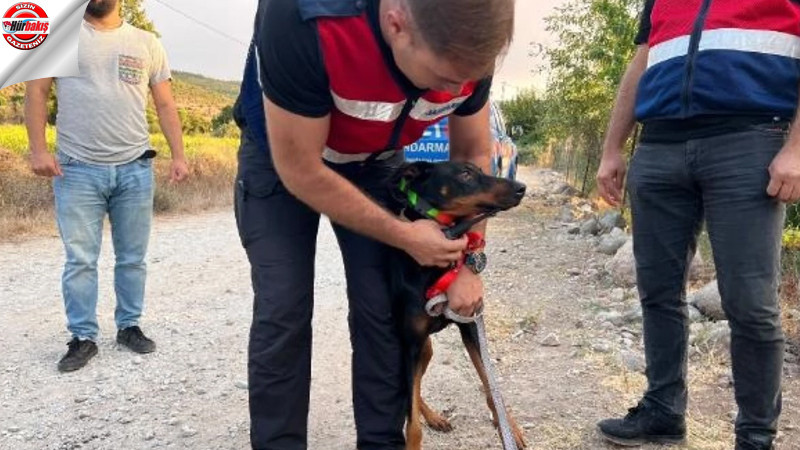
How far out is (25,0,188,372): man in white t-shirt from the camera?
4508mm

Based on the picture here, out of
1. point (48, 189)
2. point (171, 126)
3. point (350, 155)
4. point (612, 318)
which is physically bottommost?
point (48, 189)

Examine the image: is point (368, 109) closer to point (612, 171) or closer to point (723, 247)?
point (723, 247)

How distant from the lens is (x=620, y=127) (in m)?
3.38

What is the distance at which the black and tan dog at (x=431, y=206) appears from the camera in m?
2.66

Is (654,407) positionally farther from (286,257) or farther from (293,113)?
(293,113)

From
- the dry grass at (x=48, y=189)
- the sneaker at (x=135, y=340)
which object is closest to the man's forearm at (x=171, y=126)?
the sneaker at (x=135, y=340)

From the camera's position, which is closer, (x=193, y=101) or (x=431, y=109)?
(x=431, y=109)

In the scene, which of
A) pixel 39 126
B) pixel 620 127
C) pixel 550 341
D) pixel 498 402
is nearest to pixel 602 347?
pixel 550 341

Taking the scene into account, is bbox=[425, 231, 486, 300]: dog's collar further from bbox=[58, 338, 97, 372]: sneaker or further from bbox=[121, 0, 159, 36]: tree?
bbox=[121, 0, 159, 36]: tree

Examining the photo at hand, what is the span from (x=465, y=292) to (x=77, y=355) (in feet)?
9.63

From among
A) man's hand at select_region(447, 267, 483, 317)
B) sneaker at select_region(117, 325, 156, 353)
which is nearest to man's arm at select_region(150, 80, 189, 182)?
sneaker at select_region(117, 325, 156, 353)

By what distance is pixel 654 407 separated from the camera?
130 inches

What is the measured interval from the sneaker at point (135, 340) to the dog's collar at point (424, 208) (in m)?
2.79

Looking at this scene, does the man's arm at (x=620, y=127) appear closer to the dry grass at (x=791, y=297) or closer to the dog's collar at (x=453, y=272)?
the dog's collar at (x=453, y=272)
